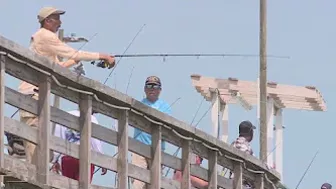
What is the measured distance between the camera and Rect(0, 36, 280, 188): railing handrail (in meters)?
8.04

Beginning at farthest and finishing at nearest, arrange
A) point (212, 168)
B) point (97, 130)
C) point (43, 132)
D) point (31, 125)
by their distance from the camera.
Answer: point (212, 168) < point (97, 130) < point (31, 125) < point (43, 132)

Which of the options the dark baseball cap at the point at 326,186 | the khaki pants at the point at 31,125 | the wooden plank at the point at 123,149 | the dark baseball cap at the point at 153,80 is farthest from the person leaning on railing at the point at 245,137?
the khaki pants at the point at 31,125

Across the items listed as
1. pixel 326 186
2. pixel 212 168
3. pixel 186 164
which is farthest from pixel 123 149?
pixel 326 186

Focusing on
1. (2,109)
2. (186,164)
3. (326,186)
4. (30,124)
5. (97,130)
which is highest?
(326,186)

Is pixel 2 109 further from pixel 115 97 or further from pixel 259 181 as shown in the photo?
pixel 259 181

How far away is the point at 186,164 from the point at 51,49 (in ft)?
6.91

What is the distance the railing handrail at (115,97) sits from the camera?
26.4 ft

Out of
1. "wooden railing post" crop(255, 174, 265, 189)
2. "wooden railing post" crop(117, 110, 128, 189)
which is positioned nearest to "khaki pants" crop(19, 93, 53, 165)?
"wooden railing post" crop(117, 110, 128, 189)

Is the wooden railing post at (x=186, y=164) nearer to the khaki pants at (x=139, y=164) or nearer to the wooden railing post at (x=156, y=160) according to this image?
the khaki pants at (x=139, y=164)

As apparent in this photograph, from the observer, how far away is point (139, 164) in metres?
10.6

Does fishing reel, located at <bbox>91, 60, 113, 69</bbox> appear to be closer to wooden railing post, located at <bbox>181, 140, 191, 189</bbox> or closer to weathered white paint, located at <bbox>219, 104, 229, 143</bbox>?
wooden railing post, located at <bbox>181, 140, 191, 189</bbox>

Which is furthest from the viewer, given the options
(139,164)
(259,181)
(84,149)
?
(259,181)

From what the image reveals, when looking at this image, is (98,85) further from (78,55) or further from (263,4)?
(263,4)

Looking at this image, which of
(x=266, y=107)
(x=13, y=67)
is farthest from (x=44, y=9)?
(x=266, y=107)
